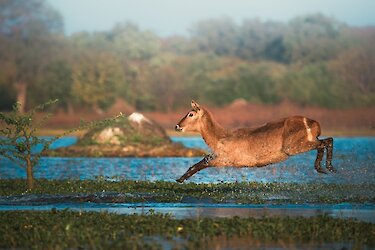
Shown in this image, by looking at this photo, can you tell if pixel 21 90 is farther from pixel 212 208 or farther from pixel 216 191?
pixel 212 208

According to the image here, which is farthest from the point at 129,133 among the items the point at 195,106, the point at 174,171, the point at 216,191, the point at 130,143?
the point at 195,106

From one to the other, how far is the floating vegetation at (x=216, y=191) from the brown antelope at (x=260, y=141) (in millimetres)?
709

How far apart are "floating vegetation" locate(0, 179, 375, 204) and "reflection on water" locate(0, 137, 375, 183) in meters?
1.31

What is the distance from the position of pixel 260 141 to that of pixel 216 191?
1829mm

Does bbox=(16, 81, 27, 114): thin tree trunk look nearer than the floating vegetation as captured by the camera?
No

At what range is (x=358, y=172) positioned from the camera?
83.8 ft

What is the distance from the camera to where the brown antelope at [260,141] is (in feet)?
65.6

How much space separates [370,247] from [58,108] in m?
44.4

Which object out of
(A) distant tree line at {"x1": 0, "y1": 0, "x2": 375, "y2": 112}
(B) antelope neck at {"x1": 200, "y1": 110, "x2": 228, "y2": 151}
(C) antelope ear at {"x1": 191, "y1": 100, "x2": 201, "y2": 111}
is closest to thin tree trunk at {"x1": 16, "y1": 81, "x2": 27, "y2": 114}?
(A) distant tree line at {"x1": 0, "y1": 0, "x2": 375, "y2": 112}

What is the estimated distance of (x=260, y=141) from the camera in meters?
20.1

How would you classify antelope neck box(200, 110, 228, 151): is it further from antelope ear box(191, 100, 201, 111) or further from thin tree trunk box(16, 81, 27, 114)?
thin tree trunk box(16, 81, 27, 114)

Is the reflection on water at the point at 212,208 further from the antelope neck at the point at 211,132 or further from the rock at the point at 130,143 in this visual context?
the rock at the point at 130,143

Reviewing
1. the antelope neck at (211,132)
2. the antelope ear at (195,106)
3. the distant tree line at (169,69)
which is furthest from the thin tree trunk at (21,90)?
the antelope neck at (211,132)

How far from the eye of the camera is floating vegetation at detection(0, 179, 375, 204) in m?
19.8
